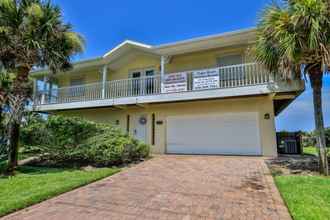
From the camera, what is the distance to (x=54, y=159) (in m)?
10.6

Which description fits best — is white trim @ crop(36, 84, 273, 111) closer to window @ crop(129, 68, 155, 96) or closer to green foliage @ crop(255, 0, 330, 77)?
window @ crop(129, 68, 155, 96)

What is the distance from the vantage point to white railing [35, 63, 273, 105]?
11078mm

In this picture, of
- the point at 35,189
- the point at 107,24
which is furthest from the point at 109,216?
the point at 107,24

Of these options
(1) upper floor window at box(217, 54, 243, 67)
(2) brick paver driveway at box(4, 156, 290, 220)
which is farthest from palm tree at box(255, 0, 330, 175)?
(1) upper floor window at box(217, 54, 243, 67)

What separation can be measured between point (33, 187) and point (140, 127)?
8.68 meters

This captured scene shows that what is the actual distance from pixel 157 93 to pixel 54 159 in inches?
248

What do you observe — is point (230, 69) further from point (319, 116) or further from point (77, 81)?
point (77, 81)

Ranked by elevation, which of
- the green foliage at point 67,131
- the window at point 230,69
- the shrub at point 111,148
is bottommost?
the shrub at point 111,148

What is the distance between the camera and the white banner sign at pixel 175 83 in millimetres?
12211

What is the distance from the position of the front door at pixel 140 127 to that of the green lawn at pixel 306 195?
8858mm

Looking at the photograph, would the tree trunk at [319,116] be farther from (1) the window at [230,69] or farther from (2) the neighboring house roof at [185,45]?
(1) the window at [230,69]

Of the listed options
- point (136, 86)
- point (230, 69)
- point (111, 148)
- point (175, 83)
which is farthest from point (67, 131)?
point (230, 69)

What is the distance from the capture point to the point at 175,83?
12.5 meters

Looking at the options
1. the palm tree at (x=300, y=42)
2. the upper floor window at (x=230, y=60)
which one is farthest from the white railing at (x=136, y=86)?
the palm tree at (x=300, y=42)
